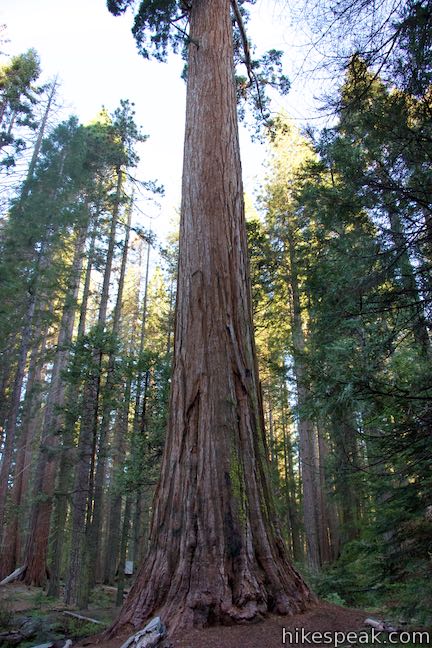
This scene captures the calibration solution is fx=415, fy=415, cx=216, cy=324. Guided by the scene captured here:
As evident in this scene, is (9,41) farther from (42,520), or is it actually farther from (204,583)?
(204,583)

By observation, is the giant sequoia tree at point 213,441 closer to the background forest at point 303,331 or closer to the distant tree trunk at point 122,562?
the background forest at point 303,331

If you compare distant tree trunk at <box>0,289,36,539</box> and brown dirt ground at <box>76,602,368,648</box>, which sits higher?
distant tree trunk at <box>0,289,36,539</box>

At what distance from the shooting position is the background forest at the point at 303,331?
14.7 feet

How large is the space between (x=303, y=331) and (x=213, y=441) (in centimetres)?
1271

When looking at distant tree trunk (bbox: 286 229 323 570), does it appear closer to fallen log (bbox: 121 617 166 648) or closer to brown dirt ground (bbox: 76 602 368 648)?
brown dirt ground (bbox: 76 602 368 648)

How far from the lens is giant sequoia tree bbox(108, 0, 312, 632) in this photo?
9.97ft

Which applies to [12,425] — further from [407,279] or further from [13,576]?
[407,279]

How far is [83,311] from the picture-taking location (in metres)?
17.4

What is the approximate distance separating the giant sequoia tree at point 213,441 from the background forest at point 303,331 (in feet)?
3.72

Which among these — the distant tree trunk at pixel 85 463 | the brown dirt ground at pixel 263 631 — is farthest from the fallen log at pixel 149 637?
the distant tree trunk at pixel 85 463

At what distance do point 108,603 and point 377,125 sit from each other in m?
14.1

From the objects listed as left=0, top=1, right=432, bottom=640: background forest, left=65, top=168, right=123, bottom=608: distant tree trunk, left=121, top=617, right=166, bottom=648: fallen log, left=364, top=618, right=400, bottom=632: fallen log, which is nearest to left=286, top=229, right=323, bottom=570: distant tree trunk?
left=0, top=1, right=432, bottom=640: background forest

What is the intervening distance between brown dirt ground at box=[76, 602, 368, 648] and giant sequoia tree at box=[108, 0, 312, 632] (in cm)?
10

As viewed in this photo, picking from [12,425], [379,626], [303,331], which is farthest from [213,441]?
[303,331]
